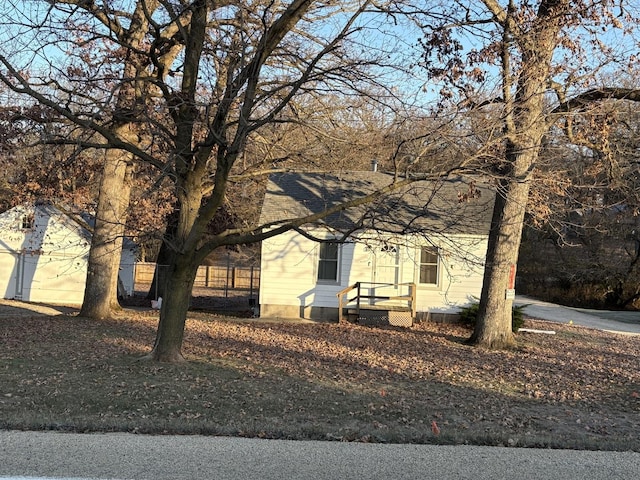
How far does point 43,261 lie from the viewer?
2495cm

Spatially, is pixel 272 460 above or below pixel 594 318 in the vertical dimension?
below

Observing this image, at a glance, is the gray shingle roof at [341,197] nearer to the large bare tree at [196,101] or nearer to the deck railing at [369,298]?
the deck railing at [369,298]

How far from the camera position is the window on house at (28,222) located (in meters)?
23.5

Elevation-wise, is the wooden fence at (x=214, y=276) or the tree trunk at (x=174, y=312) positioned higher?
the wooden fence at (x=214, y=276)

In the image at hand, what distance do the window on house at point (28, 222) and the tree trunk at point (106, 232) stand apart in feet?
26.3

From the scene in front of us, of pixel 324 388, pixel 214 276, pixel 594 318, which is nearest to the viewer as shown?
pixel 324 388

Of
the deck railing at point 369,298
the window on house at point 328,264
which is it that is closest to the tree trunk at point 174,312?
the deck railing at point 369,298

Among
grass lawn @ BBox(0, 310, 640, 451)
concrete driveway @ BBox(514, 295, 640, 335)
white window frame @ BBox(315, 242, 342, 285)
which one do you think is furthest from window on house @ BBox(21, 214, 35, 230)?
concrete driveway @ BBox(514, 295, 640, 335)

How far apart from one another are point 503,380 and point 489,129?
4.07m

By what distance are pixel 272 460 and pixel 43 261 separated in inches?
908

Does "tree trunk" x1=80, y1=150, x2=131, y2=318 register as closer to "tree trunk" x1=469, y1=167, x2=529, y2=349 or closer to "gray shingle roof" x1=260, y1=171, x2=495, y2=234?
"gray shingle roof" x1=260, y1=171, x2=495, y2=234

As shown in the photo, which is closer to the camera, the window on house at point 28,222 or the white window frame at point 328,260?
the white window frame at point 328,260

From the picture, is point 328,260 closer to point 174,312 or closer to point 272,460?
point 174,312

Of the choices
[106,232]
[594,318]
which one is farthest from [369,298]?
[594,318]
